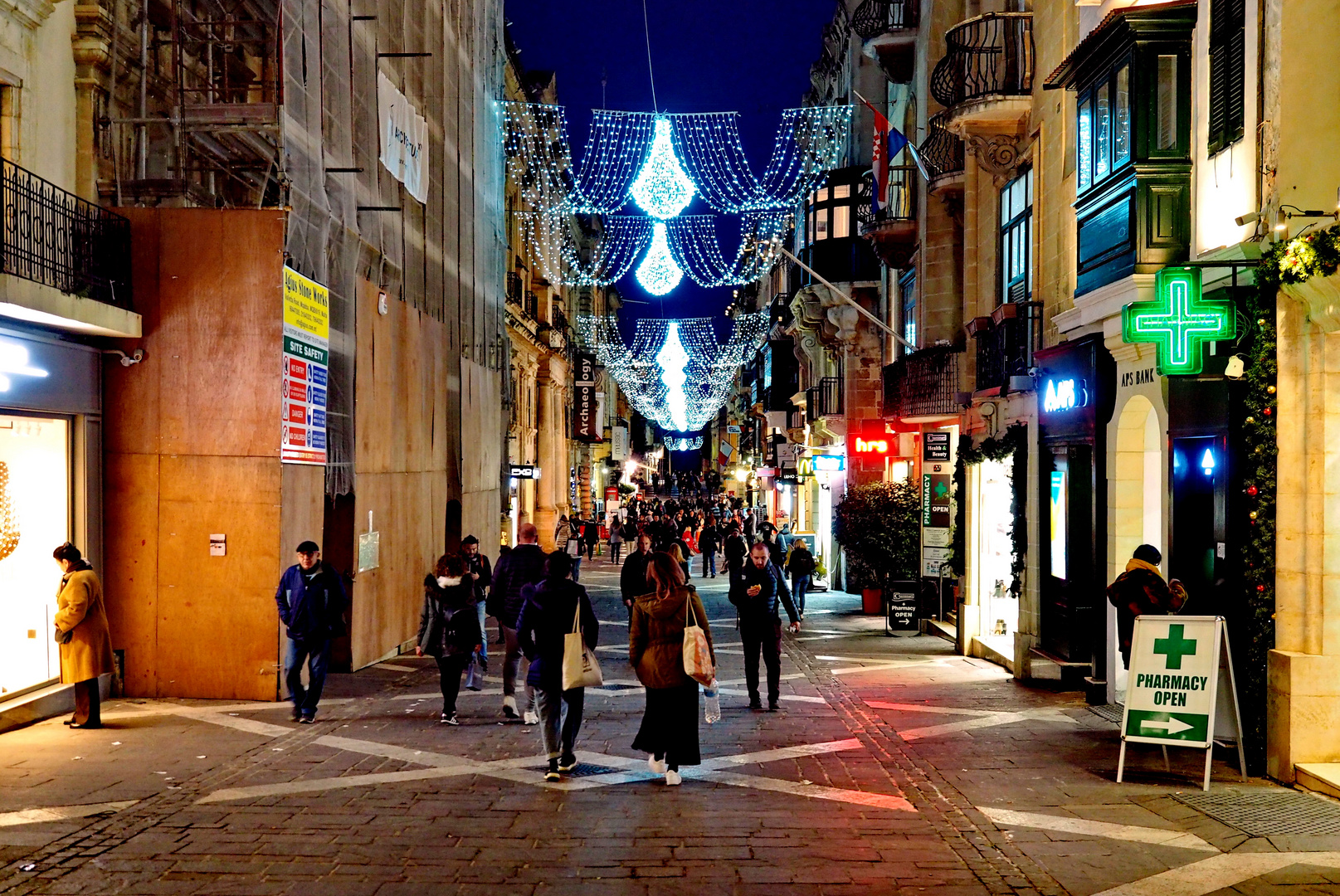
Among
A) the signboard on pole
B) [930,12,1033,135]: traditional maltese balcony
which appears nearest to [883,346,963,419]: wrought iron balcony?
[930,12,1033,135]: traditional maltese balcony

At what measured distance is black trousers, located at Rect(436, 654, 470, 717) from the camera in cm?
1282

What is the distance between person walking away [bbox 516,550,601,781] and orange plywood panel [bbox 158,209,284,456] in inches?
201

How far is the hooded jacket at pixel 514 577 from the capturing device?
492 inches

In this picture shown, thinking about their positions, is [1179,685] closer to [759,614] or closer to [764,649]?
[764,649]

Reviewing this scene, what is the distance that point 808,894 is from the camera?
7.00 meters

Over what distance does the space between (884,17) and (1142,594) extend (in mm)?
16744

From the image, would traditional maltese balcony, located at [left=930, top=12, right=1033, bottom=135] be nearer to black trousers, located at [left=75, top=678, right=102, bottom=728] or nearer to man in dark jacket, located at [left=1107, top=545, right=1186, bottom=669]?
man in dark jacket, located at [left=1107, top=545, right=1186, bottom=669]

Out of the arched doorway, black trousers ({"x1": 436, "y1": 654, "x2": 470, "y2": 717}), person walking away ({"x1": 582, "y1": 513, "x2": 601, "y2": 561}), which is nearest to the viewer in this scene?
black trousers ({"x1": 436, "y1": 654, "x2": 470, "y2": 717})

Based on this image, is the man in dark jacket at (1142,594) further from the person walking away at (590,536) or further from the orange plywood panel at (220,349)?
the person walking away at (590,536)

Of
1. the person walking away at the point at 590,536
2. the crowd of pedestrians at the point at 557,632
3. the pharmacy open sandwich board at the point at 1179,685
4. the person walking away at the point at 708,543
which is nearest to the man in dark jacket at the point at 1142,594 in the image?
the pharmacy open sandwich board at the point at 1179,685

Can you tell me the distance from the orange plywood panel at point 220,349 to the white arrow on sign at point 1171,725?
29.7 ft

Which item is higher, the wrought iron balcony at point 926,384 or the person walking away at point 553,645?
the wrought iron balcony at point 926,384

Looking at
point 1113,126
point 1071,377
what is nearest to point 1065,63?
point 1113,126

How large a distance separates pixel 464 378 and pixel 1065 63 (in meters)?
13.8
